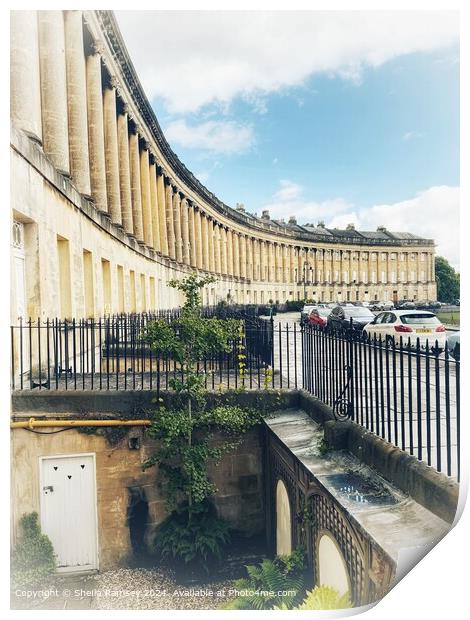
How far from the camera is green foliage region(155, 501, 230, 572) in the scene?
495 centimetres

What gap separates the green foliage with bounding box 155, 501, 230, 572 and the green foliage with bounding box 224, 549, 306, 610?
0.80 meters

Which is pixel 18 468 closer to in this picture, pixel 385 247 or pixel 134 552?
pixel 134 552

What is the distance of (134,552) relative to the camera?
497 cm

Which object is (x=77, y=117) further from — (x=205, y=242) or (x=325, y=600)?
(x=205, y=242)

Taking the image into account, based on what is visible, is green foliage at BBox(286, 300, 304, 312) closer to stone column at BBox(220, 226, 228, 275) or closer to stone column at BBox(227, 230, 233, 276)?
stone column at BBox(227, 230, 233, 276)

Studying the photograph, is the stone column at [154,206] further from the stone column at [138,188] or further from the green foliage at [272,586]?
the green foliage at [272,586]

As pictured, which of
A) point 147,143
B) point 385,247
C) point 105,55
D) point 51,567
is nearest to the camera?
point 51,567

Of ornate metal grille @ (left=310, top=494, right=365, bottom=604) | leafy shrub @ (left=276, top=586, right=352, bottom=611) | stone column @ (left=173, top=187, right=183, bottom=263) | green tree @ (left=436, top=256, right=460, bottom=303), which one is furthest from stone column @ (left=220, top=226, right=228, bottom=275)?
leafy shrub @ (left=276, top=586, right=352, bottom=611)

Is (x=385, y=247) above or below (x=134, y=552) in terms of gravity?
above

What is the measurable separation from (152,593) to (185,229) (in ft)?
79.0

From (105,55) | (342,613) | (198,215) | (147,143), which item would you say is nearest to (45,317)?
(342,613)

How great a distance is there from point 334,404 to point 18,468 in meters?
2.98

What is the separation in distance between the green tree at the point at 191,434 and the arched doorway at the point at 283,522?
0.55m

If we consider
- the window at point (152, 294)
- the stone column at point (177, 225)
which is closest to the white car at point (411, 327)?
the window at point (152, 294)
